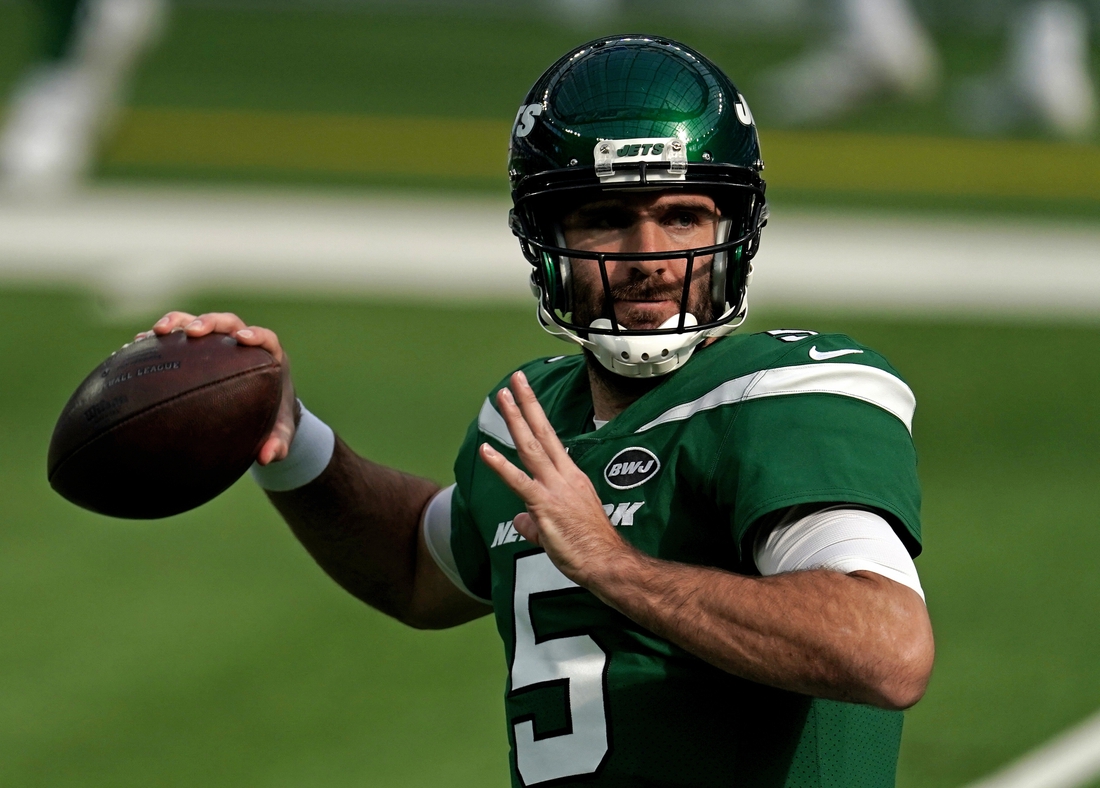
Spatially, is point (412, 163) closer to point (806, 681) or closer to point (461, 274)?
point (461, 274)

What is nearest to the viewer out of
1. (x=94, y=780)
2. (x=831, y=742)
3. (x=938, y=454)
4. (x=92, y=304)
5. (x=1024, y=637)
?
(x=831, y=742)

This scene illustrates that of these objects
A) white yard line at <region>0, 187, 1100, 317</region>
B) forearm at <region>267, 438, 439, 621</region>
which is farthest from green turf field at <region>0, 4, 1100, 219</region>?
forearm at <region>267, 438, 439, 621</region>

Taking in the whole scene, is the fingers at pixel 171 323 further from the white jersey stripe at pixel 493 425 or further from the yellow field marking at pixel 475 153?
the yellow field marking at pixel 475 153

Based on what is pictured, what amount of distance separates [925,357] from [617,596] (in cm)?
524

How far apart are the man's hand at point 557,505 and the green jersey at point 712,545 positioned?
14cm

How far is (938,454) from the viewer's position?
5816 millimetres

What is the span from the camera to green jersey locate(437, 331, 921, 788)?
6.29 ft

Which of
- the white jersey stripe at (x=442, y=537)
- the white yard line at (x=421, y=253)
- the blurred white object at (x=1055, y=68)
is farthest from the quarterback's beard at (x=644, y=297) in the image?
the blurred white object at (x=1055, y=68)

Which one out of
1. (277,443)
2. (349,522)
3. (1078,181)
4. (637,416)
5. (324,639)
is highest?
(637,416)

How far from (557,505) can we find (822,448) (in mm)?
341

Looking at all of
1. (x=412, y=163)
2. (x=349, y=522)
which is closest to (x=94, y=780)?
(x=349, y=522)

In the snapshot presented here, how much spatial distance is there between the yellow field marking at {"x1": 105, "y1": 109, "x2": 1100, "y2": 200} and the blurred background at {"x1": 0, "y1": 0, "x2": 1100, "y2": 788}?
43 mm

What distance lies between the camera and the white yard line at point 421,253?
24.9ft

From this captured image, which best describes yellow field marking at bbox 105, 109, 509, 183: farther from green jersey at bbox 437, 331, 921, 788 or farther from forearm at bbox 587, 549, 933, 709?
forearm at bbox 587, 549, 933, 709
